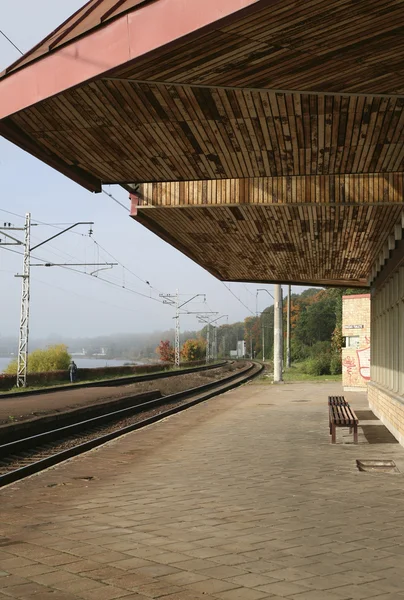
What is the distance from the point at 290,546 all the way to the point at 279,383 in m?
30.0

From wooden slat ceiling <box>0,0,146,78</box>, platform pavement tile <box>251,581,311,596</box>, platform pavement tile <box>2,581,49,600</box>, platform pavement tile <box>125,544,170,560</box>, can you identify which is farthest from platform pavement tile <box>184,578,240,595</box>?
wooden slat ceiling <box>0,0,146,78</box>

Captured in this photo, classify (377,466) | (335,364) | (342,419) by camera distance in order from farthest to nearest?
(335,364)
(342,419)
(377,466)

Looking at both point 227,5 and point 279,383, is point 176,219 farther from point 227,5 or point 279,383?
point 279,383

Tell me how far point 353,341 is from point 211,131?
21.9 metres

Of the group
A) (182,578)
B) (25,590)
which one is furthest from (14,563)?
(182,578)

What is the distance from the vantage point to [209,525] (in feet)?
22.9

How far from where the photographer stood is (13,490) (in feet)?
30.5

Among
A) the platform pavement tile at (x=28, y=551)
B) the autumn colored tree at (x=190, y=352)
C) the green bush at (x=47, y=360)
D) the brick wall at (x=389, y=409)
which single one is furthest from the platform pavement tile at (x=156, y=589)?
the autumn colored tree at (x=190, y=352)

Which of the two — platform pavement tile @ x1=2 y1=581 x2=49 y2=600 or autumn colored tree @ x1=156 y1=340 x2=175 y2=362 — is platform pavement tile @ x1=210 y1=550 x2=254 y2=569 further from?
autumn colored tree @ x1=156 y1=340 x2=175 y2=362

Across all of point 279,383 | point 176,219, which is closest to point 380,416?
point 176,219

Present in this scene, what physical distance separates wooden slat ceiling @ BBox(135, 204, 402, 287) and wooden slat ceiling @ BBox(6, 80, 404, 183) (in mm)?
2227

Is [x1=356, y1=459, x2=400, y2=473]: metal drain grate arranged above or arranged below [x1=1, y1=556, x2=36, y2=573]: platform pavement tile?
below

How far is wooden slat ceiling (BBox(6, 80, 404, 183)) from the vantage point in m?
7.11

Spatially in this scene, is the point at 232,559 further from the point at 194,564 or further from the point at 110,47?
the point at 110,47
